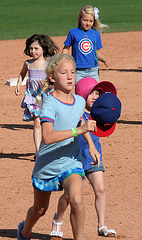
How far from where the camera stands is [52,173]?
4.26 metres

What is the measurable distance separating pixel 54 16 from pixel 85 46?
21.7 m

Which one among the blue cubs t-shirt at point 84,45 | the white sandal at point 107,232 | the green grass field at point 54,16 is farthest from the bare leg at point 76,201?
the green grass field at point 54,16

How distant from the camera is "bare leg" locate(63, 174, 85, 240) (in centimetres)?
402

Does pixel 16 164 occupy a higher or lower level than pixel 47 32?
higher

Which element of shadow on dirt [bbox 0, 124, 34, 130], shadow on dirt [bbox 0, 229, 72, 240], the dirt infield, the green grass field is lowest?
the green grass field

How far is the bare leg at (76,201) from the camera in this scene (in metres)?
4.02

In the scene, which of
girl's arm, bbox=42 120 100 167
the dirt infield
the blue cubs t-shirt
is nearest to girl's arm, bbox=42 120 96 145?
girl's arm, bbox=42 120 100 167

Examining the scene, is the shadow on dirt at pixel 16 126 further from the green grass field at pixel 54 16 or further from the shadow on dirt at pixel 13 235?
the green grass field at pixel 54 16

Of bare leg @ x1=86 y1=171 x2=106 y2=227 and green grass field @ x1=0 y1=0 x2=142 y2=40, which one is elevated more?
bare leg @ x1=86 y1=171 x2=106 y2=227

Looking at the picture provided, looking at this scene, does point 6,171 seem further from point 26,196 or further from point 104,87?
point 104,87

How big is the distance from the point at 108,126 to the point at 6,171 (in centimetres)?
277

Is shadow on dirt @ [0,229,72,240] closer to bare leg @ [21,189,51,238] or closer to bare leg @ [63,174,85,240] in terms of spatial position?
bare leg @ [21,189,51,238]

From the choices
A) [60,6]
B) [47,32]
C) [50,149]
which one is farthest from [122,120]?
[60,6]

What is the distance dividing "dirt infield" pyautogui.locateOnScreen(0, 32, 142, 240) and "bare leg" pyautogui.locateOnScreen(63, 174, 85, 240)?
0.92 meters
